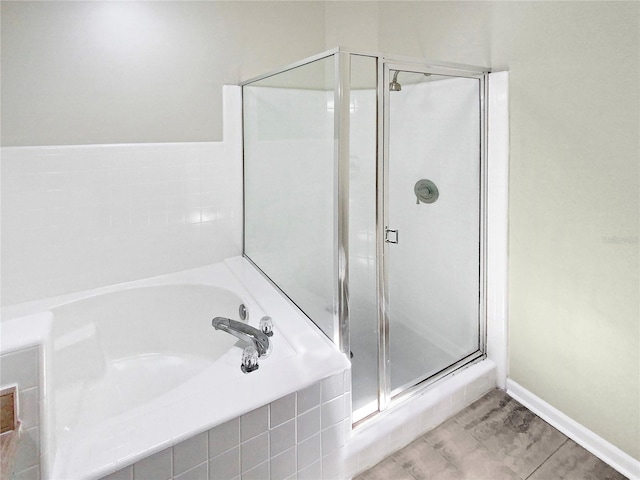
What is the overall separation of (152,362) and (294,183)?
3.68ft

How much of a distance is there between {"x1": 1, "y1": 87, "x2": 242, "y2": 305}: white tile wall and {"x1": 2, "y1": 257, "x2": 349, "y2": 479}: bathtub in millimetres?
94

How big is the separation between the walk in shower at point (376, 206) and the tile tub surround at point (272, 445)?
192mm

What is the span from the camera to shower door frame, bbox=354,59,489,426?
1473 millimetres

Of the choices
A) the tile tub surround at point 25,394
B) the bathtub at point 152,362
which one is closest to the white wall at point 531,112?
the bathtub at point 152,362

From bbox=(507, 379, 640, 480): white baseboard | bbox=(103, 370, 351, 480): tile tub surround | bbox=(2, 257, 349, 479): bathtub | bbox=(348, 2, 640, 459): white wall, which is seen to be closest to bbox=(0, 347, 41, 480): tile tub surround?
bbox=(2, 257, 349, 479): bathtub

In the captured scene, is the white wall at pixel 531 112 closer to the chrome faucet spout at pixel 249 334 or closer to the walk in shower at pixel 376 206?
the walk in shower at pixel 376 206

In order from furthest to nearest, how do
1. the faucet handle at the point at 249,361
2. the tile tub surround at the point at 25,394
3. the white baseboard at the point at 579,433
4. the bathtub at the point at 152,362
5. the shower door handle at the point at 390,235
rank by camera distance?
1. the shower door handle at the point at 390,235
2. the white baseboard at the point at 579,433
3. the faucet handle at the point at 249,361
4. the bathtub at the point at 152,362
5. the tile tub surround at the point at 25,394

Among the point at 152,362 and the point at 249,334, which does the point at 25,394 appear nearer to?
the point at 249,334

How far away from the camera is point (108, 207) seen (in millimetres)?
1916

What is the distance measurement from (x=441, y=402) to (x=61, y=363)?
1.64 metres

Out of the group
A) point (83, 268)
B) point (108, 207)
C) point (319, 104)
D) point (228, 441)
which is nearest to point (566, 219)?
point (319, 104)

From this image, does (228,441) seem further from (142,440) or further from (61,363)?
(61,363)

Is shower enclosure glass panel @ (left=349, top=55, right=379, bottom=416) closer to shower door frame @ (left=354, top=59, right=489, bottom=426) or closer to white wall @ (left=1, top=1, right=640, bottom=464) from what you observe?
shower door frame @ (left=354, top=59, right=489, bottom=426)

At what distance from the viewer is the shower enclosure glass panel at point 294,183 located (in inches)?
58.4
